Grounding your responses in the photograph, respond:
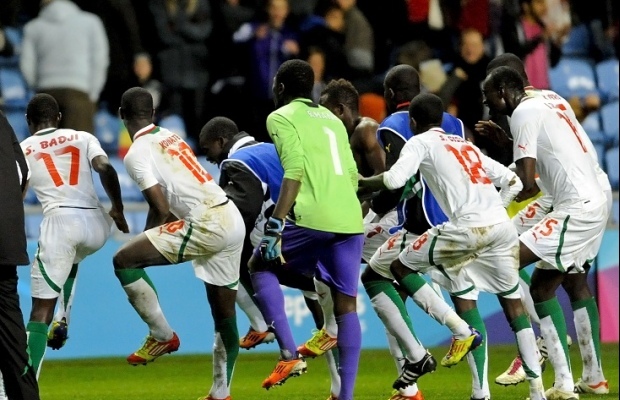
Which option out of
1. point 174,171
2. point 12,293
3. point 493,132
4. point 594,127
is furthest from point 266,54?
point 12,293

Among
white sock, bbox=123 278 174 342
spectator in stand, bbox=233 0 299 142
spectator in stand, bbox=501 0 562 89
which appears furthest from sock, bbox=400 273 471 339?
spectator in stand, bbox=501 0 562 89

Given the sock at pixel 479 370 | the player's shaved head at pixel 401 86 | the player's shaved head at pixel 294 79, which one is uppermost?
the player's shaved head at pixel 294 79

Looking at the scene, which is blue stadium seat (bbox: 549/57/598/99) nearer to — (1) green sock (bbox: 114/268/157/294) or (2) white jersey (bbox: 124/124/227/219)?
(2) white jersey (bbox: 124/124/227/219)

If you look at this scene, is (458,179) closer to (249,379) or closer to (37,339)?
(37,339)

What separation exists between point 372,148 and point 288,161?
5.41ft

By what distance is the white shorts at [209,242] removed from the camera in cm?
789

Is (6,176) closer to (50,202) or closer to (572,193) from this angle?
(50,202)

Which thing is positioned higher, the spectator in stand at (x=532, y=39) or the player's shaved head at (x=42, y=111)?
the player's shaved head at (x=42, y=111)

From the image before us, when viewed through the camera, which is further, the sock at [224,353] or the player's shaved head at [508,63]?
the player's shaved head at [508,63]

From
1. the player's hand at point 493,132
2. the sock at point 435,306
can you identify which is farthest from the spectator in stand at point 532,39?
the sock at point 435,306

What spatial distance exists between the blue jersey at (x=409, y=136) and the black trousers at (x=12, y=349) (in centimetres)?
290

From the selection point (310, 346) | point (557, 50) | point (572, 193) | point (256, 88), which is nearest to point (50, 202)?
point (310, 346)

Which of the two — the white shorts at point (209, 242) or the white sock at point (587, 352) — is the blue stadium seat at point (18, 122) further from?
the white sock at point (587, 352)

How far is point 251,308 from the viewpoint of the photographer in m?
9.48
